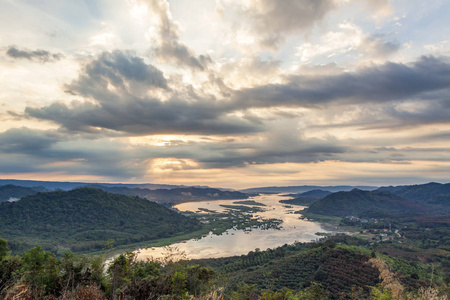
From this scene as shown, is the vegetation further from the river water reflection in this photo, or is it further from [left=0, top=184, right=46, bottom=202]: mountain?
[left=0, top=184, right=46, bottom=202]: mountain

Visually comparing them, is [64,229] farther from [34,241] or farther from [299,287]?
[299,287]

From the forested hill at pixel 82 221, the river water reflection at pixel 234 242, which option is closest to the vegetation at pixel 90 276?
the river water reflection at pixel 234 242

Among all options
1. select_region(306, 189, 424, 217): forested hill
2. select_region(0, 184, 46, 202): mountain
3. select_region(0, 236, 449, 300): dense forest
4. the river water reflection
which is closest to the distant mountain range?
select_region(306, 189, 424, 217): forested hill

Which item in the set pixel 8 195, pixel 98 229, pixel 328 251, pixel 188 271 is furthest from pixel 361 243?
pixel 8 195

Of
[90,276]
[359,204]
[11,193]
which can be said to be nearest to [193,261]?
[90,276]

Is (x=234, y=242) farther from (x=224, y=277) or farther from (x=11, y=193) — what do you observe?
(x=11, y=193)

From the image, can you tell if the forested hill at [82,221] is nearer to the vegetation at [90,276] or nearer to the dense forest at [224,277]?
the dense forest at [224,277]
